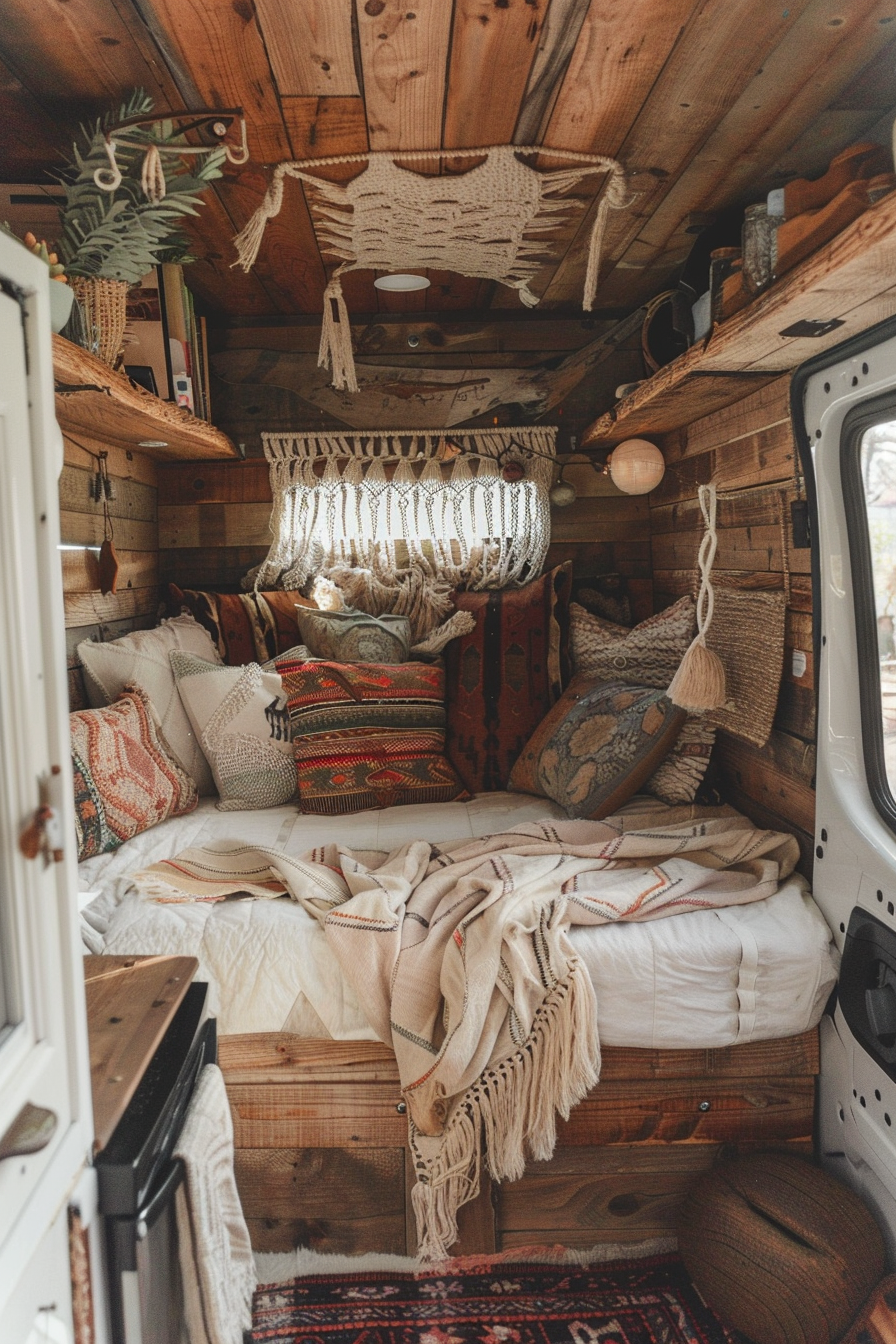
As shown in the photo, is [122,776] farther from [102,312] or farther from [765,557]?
[765,557]

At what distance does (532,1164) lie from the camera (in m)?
1.81

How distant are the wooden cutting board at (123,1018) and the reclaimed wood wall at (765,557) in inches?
53.6

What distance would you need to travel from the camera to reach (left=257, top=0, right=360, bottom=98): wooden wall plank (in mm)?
→ 1402

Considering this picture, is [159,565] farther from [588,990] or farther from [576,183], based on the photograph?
[588,990]

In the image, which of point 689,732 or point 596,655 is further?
point 596,655

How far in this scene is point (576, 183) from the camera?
2029mm

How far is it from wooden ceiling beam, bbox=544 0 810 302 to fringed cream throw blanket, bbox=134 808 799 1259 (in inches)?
56.0

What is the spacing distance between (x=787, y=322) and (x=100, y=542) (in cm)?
188

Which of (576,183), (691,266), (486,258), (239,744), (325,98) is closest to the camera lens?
(325,98)

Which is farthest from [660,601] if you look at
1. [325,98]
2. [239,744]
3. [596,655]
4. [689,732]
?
[325,98]

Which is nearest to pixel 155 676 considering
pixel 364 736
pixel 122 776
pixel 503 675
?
pixel 122 776

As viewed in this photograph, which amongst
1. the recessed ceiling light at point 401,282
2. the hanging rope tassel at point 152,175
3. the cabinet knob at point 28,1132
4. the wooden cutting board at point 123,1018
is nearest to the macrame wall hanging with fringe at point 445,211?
the recessed ceiling light at point 401,282

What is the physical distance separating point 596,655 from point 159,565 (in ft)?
4.93

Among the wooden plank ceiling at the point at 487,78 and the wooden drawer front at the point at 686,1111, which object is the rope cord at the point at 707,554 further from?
the wooden drawer front at the point at 686,1111
